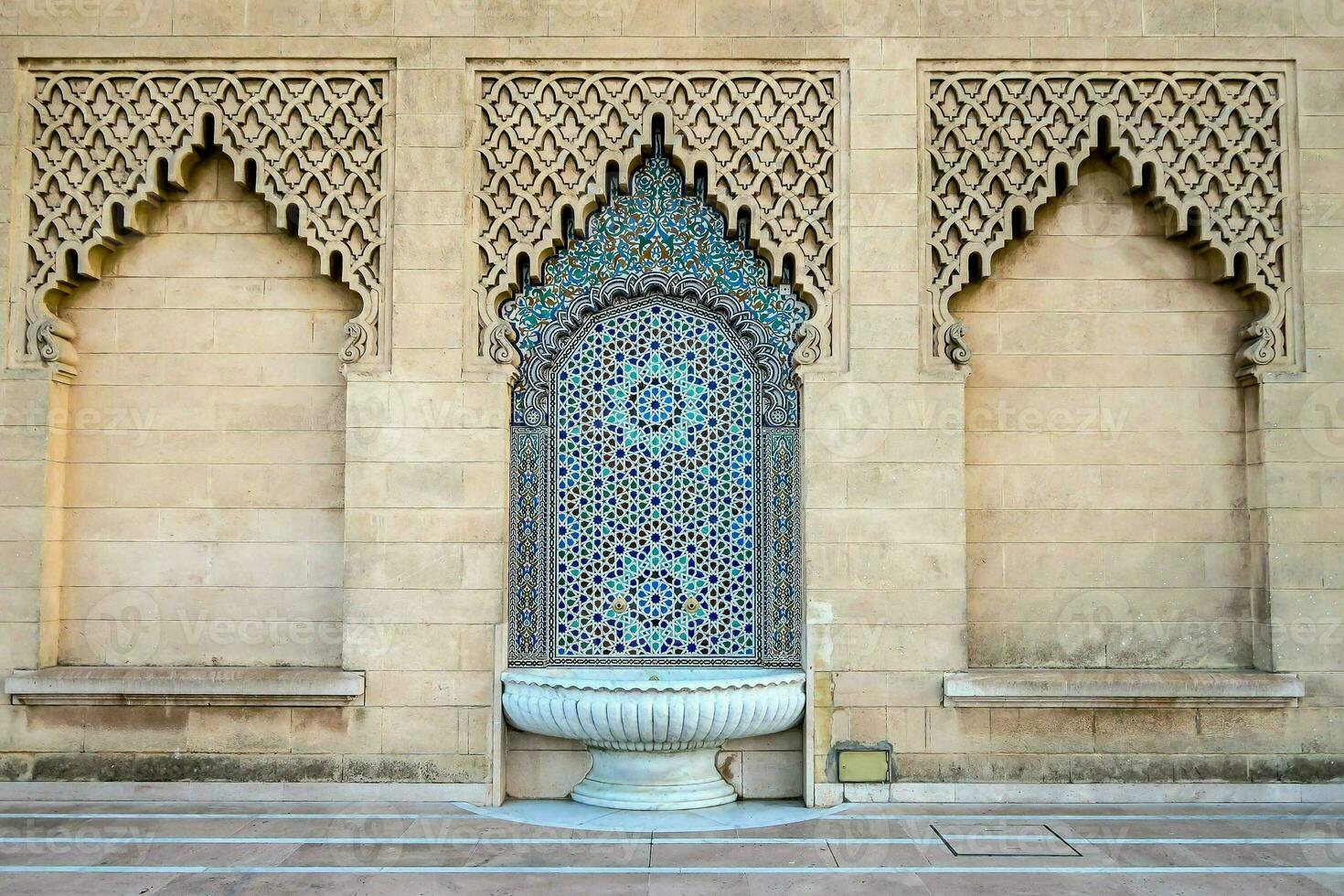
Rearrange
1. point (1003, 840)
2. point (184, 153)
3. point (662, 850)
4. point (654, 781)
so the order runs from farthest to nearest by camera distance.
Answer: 1. point (184, 153)
2. point (654, 781)
3. point (1003, 840)
4. point (662, 850)

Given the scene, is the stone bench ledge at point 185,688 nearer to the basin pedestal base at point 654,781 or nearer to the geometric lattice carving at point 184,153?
the basin pedestal base at point 654,781

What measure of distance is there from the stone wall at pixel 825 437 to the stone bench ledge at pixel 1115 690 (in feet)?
0.27

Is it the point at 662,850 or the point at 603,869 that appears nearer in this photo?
the point at 603,869

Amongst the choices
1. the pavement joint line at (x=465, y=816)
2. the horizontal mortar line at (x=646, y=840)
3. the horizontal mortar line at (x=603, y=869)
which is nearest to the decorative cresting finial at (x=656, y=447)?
the pavement joint line at (x=465, y=816)

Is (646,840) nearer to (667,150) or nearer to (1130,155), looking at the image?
(667,150)

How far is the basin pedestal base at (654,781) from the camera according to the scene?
5.20 metres

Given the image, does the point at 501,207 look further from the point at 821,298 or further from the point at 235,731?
the point at 235,731

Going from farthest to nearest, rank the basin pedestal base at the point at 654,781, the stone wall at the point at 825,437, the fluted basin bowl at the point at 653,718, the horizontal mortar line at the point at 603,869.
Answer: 1. the stone wall at the point at 825,437
2. the basin pedestal base at the point at 654,781
3. the fluted basin bowl at the point at 653,718
4. the horizontal mortar line at the point at 603,869

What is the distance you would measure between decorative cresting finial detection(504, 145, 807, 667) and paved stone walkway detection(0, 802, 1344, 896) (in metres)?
0.91

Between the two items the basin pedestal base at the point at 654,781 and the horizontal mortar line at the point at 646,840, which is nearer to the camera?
the horizontal mortar line at the point at 646,840

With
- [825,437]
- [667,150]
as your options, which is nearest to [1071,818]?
[825,437]

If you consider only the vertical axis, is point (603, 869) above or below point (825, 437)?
below

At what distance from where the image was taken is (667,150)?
18.4 ft

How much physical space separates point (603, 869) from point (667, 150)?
3412 mm
